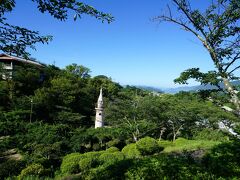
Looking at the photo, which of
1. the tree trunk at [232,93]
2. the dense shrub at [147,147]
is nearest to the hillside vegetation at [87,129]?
the dense shrub at [147,147]

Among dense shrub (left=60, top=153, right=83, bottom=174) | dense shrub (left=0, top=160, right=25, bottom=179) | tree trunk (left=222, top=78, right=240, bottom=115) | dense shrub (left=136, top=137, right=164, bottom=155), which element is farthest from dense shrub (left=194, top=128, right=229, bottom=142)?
tree trunk (left=222, top=78, right=240, bottom=115)

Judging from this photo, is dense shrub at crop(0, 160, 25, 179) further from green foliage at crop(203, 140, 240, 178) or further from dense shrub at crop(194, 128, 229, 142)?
dense shrub at crop(194, 128, 229, 142)

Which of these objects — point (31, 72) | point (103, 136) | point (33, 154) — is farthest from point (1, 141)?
→ point (31, 72)

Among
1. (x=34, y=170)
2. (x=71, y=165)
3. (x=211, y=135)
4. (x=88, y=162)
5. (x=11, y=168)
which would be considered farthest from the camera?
(x=211, y=135)

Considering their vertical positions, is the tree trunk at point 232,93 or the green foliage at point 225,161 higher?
the tree trunk at point 232,93

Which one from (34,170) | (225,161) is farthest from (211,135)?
(225,161)

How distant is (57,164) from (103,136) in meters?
6.67

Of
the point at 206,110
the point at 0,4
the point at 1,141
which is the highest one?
the point at 0,4

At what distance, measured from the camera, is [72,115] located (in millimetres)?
31156

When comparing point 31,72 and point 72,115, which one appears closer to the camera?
point 72,115

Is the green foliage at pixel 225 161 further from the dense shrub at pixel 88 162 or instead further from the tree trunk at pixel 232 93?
the dense shrub at pixel 88 162

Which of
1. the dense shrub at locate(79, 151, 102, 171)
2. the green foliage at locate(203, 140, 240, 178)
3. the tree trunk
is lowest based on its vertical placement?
the dense shrub at locate(79, 151, 102, 171)

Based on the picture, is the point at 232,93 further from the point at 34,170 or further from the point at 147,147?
the point at 147,147

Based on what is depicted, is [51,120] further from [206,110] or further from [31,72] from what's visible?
[206,110]
